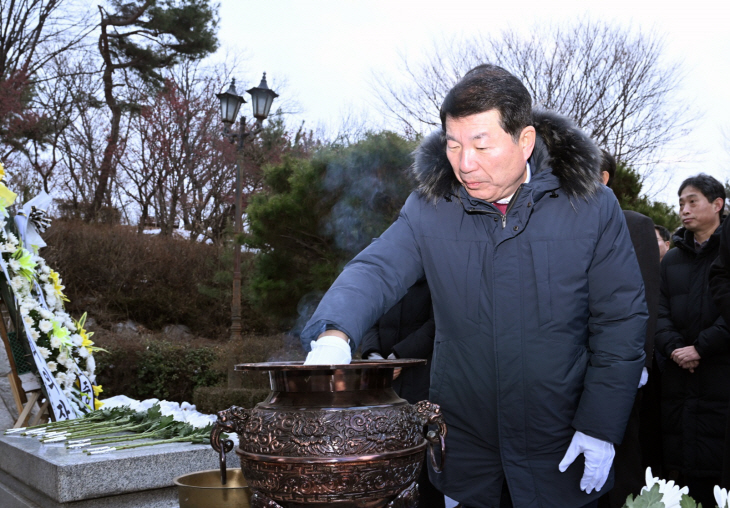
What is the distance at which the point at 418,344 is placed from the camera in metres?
3.91

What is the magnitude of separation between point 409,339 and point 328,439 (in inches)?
97.4

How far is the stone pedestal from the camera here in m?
3.10

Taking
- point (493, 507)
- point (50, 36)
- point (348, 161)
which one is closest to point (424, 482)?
point (493, 507)

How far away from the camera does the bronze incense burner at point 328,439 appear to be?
1.49m

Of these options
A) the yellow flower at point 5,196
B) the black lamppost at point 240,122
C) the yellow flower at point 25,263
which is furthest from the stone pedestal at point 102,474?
the black lamppost at point 240,122

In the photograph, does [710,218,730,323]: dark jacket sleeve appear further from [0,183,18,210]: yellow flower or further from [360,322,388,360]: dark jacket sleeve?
[0,183,18,210]: yellow flower

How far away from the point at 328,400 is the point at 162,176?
21.9 metres

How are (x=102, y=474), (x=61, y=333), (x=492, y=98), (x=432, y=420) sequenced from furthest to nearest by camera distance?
(x=61, y=333)
(x=102, y=474)
(x=492, y=98)
(x=432, y=420)

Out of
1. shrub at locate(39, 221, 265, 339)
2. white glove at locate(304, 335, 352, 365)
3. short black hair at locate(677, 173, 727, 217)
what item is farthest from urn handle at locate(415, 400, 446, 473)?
shrub at locate(39, 221, 265, 339)

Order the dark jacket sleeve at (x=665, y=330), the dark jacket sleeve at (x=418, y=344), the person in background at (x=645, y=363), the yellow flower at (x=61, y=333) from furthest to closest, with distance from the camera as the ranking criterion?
the yellow flower at (x=61, y=333) < the dark jacket sleeve at (x=665, y=330) < the dark jacket sleeve at (x=418, y=344) < the person in background at (x=645, y=363)

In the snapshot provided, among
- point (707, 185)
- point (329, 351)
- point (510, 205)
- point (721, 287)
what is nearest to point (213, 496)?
point (329, 351)

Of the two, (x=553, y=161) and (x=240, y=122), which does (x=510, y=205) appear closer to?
(x=553, y=161)

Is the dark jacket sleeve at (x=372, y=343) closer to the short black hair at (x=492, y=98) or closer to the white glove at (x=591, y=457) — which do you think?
the white glove at (x=591, y=457)

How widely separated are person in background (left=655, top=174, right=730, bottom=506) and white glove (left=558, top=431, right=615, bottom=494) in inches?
85.7
